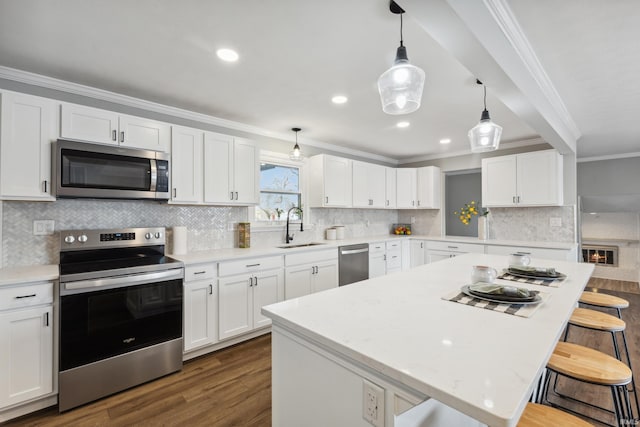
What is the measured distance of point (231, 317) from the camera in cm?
292

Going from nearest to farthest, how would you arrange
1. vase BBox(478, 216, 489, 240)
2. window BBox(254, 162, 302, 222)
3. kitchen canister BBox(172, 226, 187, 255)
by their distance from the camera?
kitchen canister BBox(172, 226, 187, 255), window BBox(254, 162, 302, 222), vase BBox(478, 216, 489, 240)

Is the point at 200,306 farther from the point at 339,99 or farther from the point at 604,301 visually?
the point at 604,301

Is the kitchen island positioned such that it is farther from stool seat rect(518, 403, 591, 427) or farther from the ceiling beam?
the ceiling beam

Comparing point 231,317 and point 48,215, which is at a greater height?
point 48,215

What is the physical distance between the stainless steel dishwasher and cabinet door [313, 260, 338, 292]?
0.10 meters

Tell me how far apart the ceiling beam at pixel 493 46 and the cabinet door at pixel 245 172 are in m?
2.33

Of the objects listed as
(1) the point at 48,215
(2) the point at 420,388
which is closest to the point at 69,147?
(1) the point at 48,215

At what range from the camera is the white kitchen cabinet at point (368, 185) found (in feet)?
15.5

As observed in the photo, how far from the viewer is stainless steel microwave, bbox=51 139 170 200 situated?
2.23m

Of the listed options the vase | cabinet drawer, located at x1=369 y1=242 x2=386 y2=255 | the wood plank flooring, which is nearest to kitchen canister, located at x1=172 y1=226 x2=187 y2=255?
the wood plank flooring

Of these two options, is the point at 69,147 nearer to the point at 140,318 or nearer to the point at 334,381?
the point at 140,318

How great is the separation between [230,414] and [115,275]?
4.18 ft

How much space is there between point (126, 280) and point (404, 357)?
85.0 inches

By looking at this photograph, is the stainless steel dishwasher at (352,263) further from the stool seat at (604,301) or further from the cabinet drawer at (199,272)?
the stool seat at (604,301)
